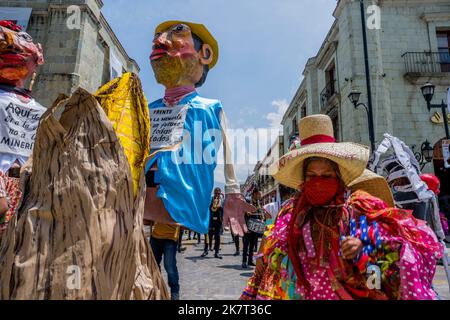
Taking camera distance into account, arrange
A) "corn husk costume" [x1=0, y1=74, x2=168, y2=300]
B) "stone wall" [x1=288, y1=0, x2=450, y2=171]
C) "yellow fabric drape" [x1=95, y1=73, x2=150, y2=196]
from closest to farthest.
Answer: "corn husk costume" [x1=0, y1=74, x2=168, y2=300]
"yellow fabric drape" [x1=95, y1=73, x2=150, y2=196]
"stone wall" [x1=288, y1=0, x2=450, y2=171]

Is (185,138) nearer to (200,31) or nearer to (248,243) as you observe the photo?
(200,31)

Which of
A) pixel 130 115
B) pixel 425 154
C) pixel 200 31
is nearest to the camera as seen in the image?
pixel 130 115

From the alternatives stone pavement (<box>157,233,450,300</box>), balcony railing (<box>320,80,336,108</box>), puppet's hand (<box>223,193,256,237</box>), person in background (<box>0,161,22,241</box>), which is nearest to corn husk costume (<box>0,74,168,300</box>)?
person in background (<box>0,161,22,241</box>)

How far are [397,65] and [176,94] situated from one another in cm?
1341

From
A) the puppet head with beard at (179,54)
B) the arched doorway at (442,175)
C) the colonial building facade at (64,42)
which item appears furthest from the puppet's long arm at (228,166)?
the arched doorway at (442,175)

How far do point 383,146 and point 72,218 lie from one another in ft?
13.4

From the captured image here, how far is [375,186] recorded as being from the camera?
1.97m

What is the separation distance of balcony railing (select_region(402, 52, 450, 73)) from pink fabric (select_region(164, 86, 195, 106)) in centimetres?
1334

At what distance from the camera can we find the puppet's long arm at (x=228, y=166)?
1.96m

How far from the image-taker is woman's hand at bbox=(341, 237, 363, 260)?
149 centimetres

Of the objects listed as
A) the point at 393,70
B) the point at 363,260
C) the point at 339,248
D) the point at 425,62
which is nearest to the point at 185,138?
the point at 339,248

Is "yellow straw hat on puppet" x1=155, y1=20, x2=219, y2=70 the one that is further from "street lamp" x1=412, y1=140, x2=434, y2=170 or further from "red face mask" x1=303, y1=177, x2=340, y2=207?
"street lamp" x1=412, y1=140, x2=434, y2=170

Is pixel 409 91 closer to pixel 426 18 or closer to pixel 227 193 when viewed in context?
pixel 426 18

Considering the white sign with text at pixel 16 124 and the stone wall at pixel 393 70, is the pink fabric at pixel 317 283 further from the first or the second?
the stone wall at pixel 393 70
